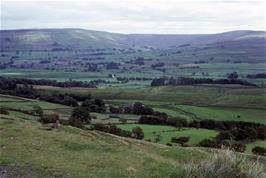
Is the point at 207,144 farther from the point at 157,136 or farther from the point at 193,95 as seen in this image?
the point at 193,95

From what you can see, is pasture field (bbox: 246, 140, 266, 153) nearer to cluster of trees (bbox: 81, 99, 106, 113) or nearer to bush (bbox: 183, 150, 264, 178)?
cluster of trees (bbox: 81, 99, 106, 113)

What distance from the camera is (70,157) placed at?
19.2 metres

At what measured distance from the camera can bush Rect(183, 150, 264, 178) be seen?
12133 millimetres

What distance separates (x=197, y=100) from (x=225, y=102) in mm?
7715

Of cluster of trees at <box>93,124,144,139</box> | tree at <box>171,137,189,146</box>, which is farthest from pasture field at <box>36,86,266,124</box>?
cluster of trees at <box>93,124,144,139</box>

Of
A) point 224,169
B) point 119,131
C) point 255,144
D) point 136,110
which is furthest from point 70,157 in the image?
point 136,110

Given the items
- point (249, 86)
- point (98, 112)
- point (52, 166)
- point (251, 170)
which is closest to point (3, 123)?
point (52, 166)

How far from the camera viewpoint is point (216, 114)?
83.1 metres

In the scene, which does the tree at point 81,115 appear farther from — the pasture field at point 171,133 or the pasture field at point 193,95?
the pasture field at point 193,95

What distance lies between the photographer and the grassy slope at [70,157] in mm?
16172

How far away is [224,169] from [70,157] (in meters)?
8.90

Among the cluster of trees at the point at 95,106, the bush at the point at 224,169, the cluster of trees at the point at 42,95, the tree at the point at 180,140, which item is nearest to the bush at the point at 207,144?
the tree at the point at 180,140

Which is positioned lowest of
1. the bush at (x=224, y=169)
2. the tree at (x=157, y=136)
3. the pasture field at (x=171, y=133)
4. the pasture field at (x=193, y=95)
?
the pasture field at (x=193, y=95)

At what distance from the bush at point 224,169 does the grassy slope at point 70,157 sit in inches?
45.0
